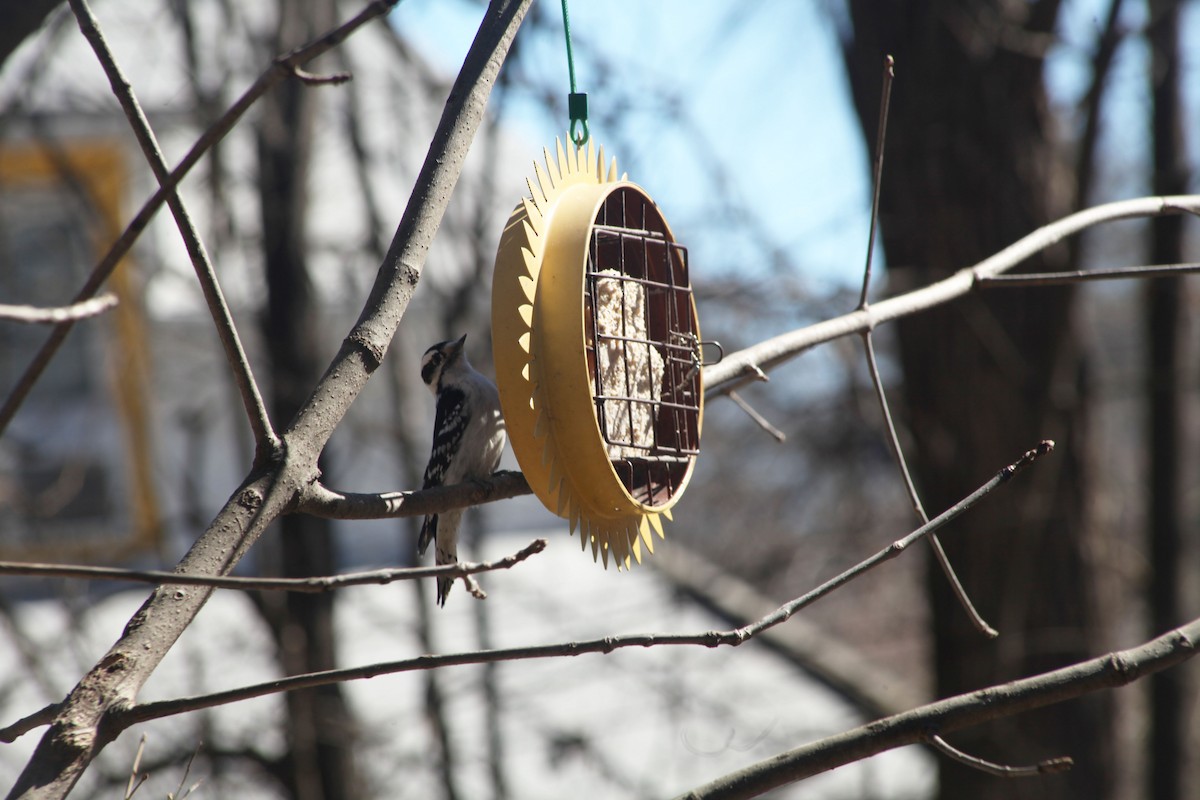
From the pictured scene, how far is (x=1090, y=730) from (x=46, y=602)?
9.37 m

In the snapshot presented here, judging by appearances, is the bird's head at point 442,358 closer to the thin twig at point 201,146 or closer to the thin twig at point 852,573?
the thin twig at point 201,146

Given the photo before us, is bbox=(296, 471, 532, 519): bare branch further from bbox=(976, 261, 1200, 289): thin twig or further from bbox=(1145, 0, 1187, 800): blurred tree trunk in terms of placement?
bbox=(1145, 0, 1187, 800): blurred tree trunk

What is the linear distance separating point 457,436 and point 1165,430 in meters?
5.95

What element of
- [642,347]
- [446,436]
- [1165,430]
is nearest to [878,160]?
[642,347]

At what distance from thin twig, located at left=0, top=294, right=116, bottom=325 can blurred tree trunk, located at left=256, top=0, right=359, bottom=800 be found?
571cm

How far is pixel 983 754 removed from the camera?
6.88m

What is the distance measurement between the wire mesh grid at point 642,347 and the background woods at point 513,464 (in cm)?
21

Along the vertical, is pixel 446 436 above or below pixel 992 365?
below

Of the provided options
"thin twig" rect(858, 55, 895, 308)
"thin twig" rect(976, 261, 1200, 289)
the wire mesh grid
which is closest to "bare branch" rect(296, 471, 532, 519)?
the wire mesh grid

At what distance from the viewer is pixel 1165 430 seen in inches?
345

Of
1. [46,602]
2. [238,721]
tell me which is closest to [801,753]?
[238,721]

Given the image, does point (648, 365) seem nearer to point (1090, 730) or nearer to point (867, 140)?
point (867, 140)

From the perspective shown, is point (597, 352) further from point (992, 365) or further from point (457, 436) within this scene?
point (992, 365)

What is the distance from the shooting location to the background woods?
6.95m
